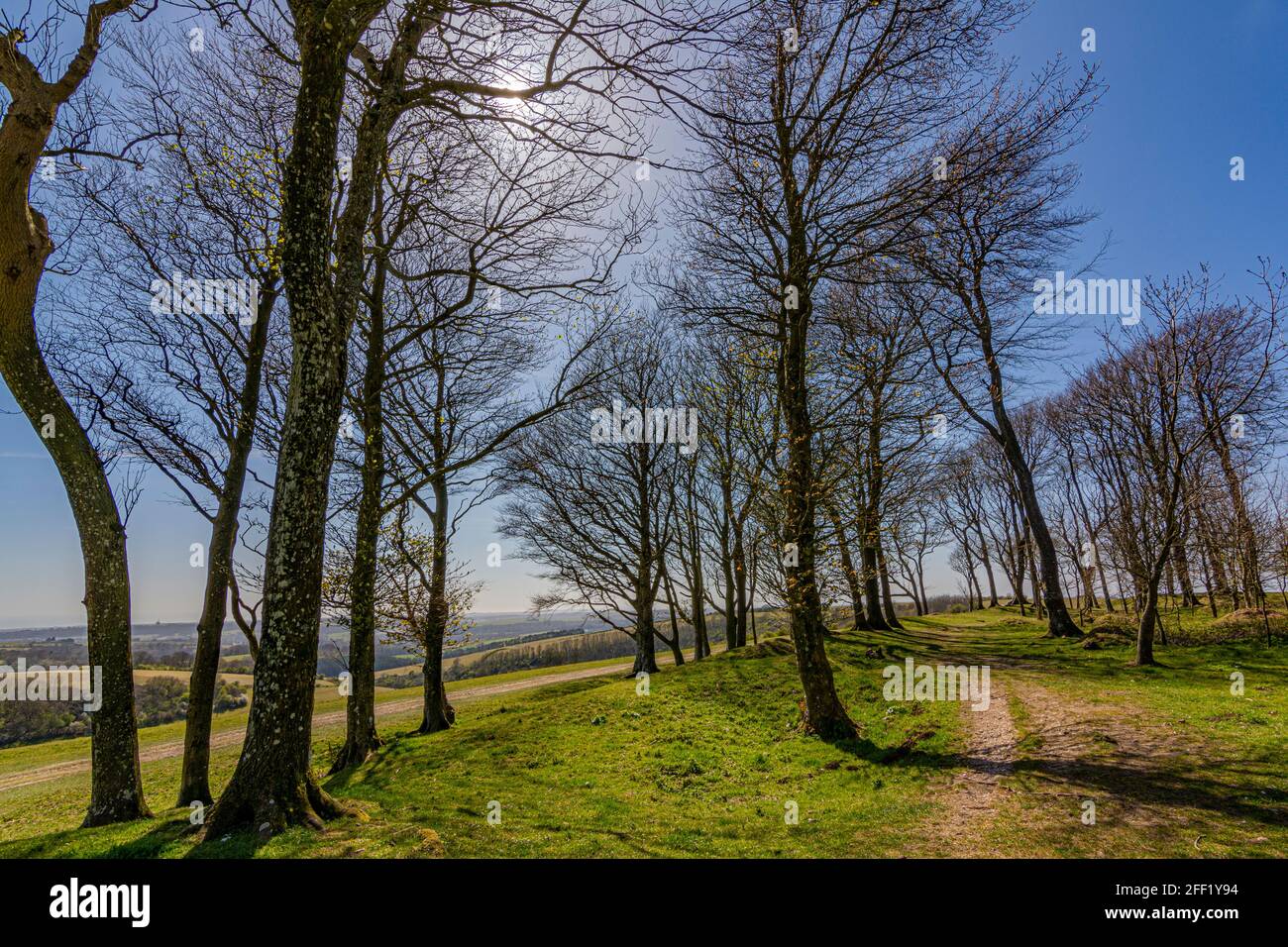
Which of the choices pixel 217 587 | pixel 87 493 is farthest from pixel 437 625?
pixel 87 493

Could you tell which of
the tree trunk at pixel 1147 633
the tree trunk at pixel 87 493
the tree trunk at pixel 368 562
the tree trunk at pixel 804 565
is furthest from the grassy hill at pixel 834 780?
the tree trunk at pixel 87 493

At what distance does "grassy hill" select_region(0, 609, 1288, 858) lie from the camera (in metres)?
5.05

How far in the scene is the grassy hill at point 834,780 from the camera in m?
5.05

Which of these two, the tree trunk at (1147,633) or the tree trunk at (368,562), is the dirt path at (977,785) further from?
the tree trunk at (368,562)

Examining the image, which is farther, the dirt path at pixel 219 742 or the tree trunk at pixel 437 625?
the dirt path at pixel 219 742

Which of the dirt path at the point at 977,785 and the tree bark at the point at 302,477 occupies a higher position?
the tree bark at the point at 302,477

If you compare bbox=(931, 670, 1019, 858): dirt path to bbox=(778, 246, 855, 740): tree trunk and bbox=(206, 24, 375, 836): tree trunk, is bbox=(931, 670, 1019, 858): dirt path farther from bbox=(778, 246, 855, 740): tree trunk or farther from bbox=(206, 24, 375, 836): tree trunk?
bbox=(206, 24, 375, 836): tree trunk

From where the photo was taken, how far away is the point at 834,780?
7.52m

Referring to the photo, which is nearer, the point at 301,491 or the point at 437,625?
the point at 301,491

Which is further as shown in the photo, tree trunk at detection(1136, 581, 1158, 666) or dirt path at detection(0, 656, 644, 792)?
dirt path at detection(0, 656, 644, 792)

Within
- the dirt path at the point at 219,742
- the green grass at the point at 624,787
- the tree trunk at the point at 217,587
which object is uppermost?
the tree trunk at the point at 217,587

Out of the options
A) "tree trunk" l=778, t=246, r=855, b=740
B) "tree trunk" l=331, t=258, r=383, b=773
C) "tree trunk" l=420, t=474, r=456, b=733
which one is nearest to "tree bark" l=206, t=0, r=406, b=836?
"tree trunk" l=331, t=258, r=383, b=773

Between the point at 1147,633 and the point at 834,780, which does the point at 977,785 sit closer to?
the point at 834,780
